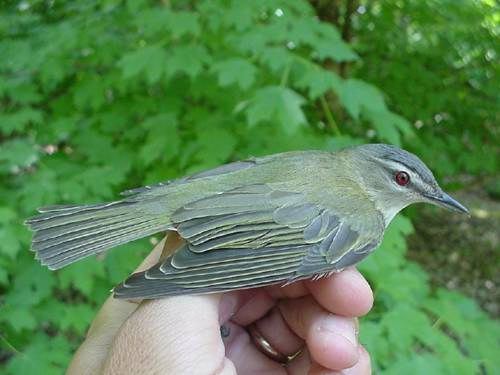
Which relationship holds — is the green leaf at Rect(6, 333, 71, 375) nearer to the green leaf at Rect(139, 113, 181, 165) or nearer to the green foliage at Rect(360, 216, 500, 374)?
the green leaf at Rect(139, 113, 181, 165)

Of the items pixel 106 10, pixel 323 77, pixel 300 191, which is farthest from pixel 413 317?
pixel 106 10

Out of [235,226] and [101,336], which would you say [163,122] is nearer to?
[235,226]

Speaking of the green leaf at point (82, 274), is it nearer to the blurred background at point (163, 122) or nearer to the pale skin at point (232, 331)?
the blurred background at point (163, 122)

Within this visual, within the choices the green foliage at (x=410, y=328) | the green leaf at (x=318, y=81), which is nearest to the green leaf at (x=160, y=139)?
the green leaf at (x=318, y=81)

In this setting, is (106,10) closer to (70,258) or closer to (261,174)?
(261,174)

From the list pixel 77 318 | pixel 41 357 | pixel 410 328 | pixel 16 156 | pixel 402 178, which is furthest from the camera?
pixel 16 156

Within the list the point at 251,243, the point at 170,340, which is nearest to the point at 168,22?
the point at 251,243

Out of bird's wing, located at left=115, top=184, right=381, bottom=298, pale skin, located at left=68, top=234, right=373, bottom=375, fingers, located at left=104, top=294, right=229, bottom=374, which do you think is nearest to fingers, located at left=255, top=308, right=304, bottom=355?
pale skin, located at left=68, top=234, right=373, bottom=375
